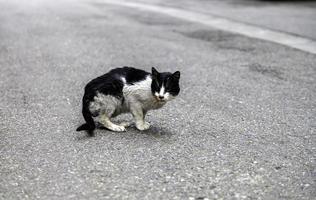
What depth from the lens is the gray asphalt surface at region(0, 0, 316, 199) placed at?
480cm

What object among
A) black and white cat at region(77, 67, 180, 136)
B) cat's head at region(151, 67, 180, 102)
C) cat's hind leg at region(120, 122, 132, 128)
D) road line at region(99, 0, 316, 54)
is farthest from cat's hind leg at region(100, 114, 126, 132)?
road line at region(99, 0, 316, 54)

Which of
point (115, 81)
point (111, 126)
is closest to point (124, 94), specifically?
point (115, 81)

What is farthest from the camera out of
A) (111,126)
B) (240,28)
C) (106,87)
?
(240,28)

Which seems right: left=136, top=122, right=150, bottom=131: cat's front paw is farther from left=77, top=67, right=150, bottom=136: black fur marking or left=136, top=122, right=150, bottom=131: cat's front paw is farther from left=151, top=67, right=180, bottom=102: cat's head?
left=151, top=67, right=180, bottom=102: cat's head

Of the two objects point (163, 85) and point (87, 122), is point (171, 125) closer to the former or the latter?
point (163, 85)

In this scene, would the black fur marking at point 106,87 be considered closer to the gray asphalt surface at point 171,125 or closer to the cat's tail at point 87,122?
the cat's tail at point 87,122

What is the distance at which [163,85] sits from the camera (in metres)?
5.72

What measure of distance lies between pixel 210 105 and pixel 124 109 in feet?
5.49

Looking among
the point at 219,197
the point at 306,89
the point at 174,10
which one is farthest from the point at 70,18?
the point at 219,197

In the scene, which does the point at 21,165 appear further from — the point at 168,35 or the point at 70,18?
the point at 70,18

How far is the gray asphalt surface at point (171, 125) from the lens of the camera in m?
4.80

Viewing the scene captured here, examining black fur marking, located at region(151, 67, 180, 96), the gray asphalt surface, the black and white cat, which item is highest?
black fur marking, located at region(151, 67, 180, 96)

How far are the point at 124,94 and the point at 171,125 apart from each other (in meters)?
0.85

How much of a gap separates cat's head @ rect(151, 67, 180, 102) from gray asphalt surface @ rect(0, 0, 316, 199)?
1.75 feet
